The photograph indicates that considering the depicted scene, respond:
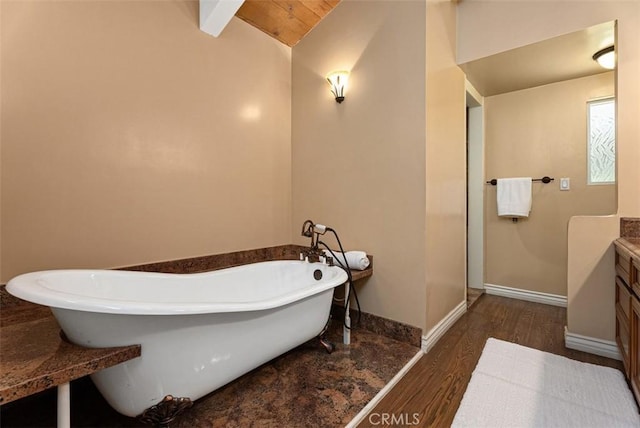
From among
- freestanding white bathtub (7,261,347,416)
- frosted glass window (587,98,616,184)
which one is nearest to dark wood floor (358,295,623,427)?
freestanding white bathtub (7,261,347,416)

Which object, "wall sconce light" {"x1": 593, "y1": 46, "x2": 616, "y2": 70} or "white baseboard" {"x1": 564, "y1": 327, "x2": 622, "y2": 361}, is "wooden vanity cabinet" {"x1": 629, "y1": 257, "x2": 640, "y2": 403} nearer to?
"white baseboard" {"x1": 564, "y1": 327, "x2": 622, "y2": 361}

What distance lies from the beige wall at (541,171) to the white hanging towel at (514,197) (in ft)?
0.35

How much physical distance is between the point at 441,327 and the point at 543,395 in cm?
74

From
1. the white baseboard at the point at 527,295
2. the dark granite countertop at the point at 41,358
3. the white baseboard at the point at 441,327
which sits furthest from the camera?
the white baseboard at the point at 527,295

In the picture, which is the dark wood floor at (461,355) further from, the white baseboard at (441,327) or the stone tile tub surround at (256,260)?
the stone tile tub surround at (256,260)

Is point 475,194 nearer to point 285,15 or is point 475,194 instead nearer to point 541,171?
point 541,171

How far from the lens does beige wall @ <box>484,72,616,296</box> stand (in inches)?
105

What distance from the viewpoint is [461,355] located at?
194 cm

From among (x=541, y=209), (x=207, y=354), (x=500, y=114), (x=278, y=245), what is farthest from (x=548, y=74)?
(x=207, y=354)

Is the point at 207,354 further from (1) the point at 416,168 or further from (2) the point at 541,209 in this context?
(2) the point at 541,209

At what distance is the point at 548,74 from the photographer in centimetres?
261

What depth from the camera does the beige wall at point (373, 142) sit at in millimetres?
2021

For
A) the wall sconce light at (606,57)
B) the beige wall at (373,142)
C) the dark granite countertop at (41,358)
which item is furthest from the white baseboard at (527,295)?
the dark granite countertop at (41,358)

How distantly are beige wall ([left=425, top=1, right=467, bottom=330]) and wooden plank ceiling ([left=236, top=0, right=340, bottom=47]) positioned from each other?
99cm
